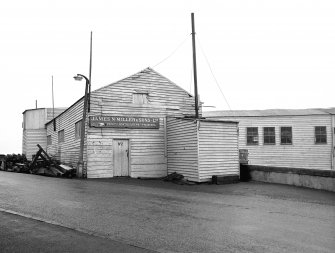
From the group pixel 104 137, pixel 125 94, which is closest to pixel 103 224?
pixel 104 137

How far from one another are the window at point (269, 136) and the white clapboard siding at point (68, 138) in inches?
594

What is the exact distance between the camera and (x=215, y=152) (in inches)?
699

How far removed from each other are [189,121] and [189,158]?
6.37 ft

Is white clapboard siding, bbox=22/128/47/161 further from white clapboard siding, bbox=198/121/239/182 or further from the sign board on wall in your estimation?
white clapboard siding, bbox=198/121/239/182

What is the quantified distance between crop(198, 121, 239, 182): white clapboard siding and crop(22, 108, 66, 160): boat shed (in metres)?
19.9

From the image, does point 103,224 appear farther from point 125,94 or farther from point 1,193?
point 125,94

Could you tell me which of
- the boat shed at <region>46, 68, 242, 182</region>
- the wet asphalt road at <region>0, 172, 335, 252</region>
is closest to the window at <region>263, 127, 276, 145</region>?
the boat shed at <region>46, 68, 242, 182</region>

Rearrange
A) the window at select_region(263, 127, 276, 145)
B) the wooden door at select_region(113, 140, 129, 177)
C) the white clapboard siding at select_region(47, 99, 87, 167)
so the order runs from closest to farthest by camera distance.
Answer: the wooden door at select_region(113, 140, 129, 177)
the white clapboard siding at select_region(47, 99, 87, 167)
the window at select_region(263, 127, 276, 145)

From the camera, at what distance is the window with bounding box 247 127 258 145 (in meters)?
27.6

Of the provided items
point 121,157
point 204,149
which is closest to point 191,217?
point 204,149

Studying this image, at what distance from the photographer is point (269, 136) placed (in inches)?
1085

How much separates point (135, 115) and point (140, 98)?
113 cm

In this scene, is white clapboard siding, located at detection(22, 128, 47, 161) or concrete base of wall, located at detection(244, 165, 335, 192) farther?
white clapboard siding, located at detection(22, 128, 47, 161)

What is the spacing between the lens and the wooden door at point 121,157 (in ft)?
63.5
